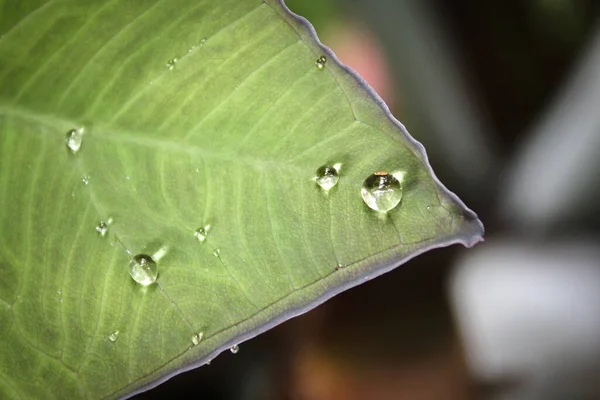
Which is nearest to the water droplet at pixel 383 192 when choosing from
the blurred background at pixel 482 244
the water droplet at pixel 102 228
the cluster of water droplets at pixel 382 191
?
the cluster of water droplets at pixel 382 191

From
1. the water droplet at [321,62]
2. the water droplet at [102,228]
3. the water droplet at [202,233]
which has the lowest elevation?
the water droplet at [202,233]

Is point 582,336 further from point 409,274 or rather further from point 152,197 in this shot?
point 152,197

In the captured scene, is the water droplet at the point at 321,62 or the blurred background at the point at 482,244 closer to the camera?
the water droplet at the point at 321,62

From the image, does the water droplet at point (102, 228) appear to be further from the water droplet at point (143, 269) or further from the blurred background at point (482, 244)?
the blurred background at point (482, 244)

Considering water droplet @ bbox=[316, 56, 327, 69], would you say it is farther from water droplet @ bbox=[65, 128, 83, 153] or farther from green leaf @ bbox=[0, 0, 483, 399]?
water droplet @ bbox=[65, 128, 83, 153]

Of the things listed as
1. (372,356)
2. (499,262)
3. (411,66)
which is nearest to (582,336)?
(499,262)

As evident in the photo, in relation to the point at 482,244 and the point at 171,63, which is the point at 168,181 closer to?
the point at 171,63

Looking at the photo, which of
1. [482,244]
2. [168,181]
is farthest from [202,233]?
[482,244]
